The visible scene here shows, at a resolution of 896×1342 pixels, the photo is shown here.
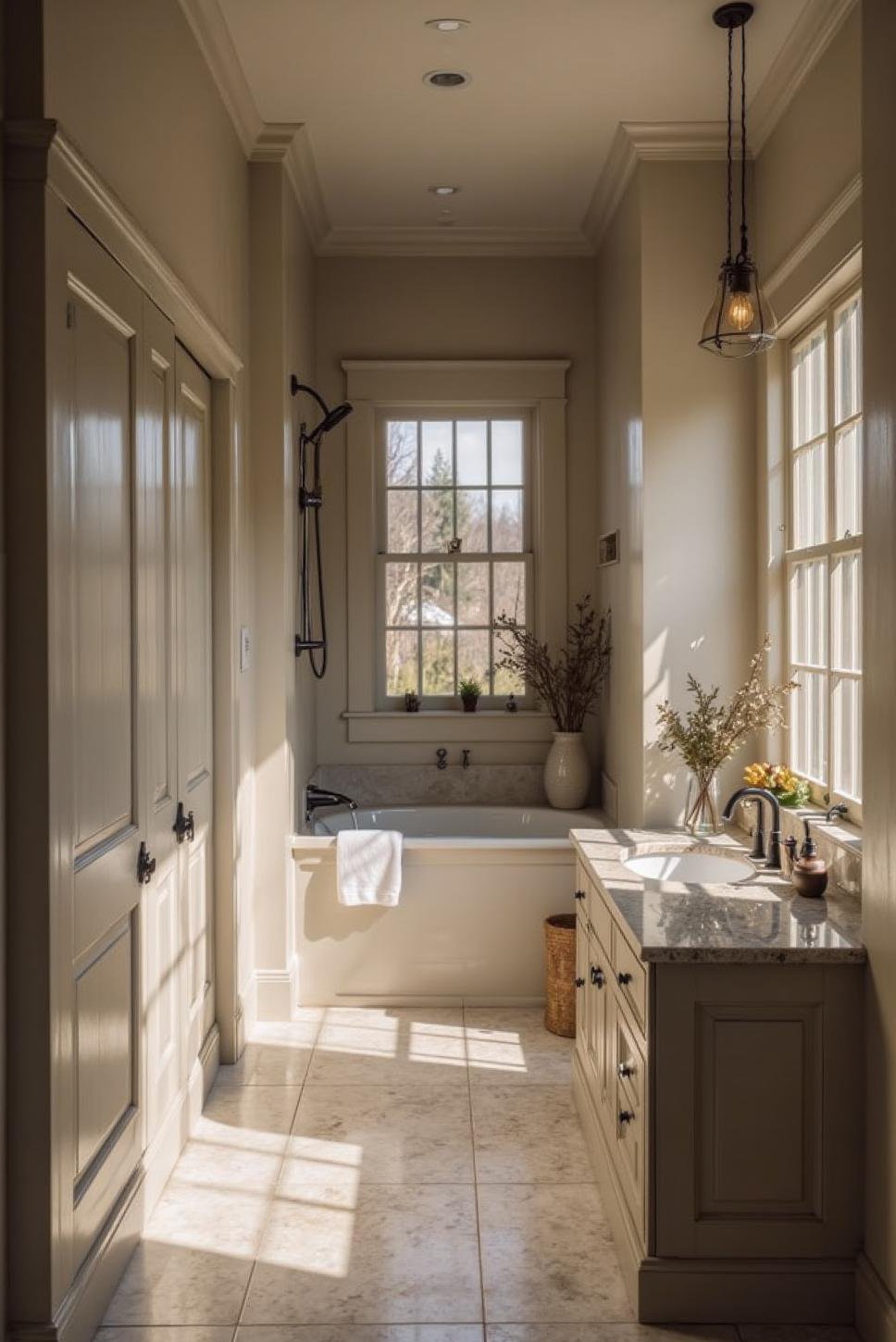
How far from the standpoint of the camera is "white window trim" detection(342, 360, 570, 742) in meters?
5.11

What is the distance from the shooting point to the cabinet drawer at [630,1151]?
94.5 inches

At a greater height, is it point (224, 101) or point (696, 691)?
point (224, 101)

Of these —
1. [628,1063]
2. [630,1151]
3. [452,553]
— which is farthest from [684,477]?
[630,1151]

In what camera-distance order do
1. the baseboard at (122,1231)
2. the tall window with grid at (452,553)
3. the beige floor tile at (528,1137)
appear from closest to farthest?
1. the baseboard at (122,1231)
2. the beige floor tile at (528,1137)
3. the tall window with grid at (452,553)

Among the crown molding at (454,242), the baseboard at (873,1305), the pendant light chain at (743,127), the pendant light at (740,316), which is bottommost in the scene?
the baseboard at (873,1305)

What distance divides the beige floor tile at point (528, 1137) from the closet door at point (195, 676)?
2.86ft

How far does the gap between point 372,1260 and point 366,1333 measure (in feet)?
0.92

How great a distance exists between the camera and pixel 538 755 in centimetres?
520

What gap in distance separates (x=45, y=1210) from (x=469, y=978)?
242 centimetres

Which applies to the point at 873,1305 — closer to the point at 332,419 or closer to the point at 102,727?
the point at 102,727

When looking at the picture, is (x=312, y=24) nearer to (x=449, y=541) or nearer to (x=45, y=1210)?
(x=449, y=541)

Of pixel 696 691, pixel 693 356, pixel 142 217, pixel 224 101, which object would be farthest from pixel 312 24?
pixel 696 691

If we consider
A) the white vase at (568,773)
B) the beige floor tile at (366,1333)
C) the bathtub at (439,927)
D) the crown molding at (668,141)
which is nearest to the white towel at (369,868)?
the bathtub at (439,927)

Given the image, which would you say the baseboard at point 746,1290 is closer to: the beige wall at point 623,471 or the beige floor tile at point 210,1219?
the beige floor tile at point 210,1219
